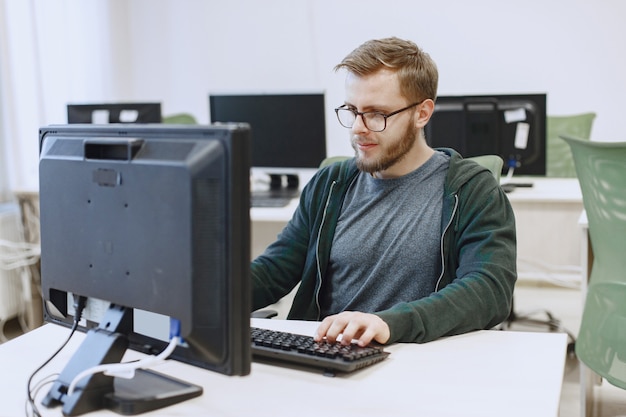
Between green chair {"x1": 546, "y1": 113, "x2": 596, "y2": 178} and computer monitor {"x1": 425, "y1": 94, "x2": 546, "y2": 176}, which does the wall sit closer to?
green chair {"x1": 546, "y1": 113, "x2": 596, "y2": 178}

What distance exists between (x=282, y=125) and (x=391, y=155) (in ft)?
5.68

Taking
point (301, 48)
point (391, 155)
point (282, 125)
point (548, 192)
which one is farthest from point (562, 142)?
point (391, 155)

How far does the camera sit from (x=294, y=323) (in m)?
1.65

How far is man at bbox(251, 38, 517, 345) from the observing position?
5.74ft

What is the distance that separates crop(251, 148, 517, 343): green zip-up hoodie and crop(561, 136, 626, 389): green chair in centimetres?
40

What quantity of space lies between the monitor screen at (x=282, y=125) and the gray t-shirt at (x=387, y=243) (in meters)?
1.56

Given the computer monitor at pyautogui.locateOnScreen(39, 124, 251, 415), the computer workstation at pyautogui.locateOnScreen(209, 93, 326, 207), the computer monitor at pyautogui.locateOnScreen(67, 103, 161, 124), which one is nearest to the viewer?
the computer monitor at pyautogui.locateOnScreen(39, 124, 251, 415)

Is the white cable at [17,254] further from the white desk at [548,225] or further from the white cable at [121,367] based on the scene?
the white cable at [121,367]

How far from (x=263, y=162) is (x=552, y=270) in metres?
1.70

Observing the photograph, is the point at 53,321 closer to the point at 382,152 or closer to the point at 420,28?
the point at 382,152

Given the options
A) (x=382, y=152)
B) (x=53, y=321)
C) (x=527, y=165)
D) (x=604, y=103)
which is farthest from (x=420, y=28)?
(x=53, y=321)

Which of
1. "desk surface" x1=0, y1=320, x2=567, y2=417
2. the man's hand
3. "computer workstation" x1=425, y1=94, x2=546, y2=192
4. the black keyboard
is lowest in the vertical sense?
"desk surface" x1=0, y1=320, x2=567, y2=417

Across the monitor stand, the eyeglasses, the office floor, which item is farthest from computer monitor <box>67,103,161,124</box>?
the monitor stand

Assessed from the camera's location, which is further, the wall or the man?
the wall
